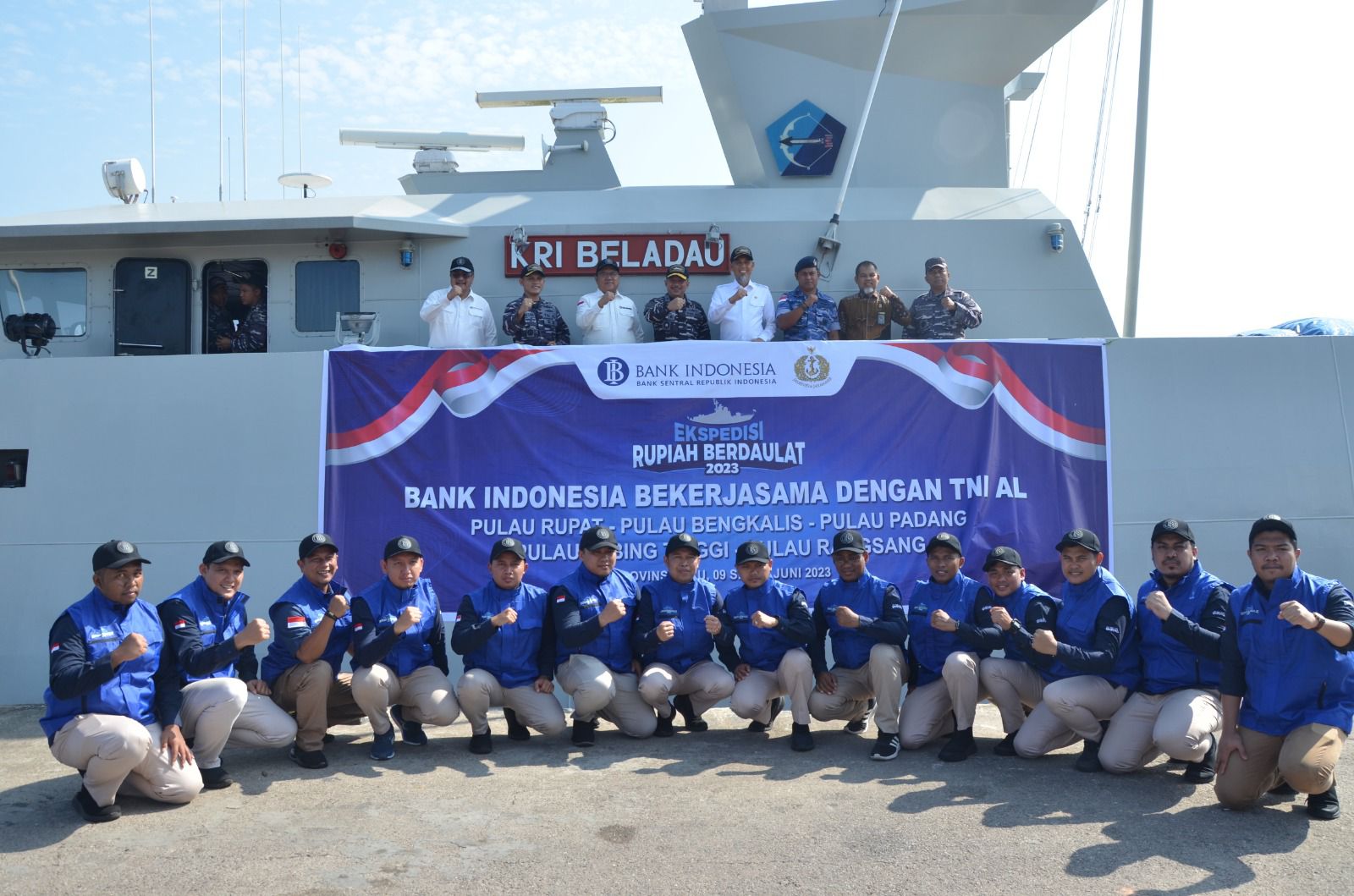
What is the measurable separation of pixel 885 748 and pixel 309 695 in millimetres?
2695

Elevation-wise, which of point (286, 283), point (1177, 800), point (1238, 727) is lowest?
point (1177, 800)

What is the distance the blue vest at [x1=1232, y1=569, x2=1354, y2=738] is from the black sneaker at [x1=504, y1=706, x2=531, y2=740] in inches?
130

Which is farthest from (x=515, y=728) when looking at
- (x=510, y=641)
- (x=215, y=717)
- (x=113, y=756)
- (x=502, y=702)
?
(x=113, y=756)

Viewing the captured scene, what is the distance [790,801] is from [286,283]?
551 centimetres

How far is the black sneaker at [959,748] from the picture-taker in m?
5.05

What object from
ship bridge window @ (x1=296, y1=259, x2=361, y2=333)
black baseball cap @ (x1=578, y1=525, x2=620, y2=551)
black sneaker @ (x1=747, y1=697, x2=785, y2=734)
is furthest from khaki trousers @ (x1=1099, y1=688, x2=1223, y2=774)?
ship bridge window @ (x1=296, y1=259, x2=361, y2=333)

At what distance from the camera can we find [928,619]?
5.43 metres

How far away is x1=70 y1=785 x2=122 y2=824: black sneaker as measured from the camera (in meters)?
4.22

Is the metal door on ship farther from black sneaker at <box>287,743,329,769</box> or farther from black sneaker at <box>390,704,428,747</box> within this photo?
black sneaker at <box>287,743,329,769</box>

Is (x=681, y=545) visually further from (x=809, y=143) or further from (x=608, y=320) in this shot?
(x=809, y=143)

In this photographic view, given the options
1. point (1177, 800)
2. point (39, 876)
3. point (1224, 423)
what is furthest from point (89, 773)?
point (1224, 423)

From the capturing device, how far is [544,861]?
147 inches

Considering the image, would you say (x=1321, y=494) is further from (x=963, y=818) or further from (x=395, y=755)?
(x=395, y=755)

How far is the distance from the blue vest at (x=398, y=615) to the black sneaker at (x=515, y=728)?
0.50m
